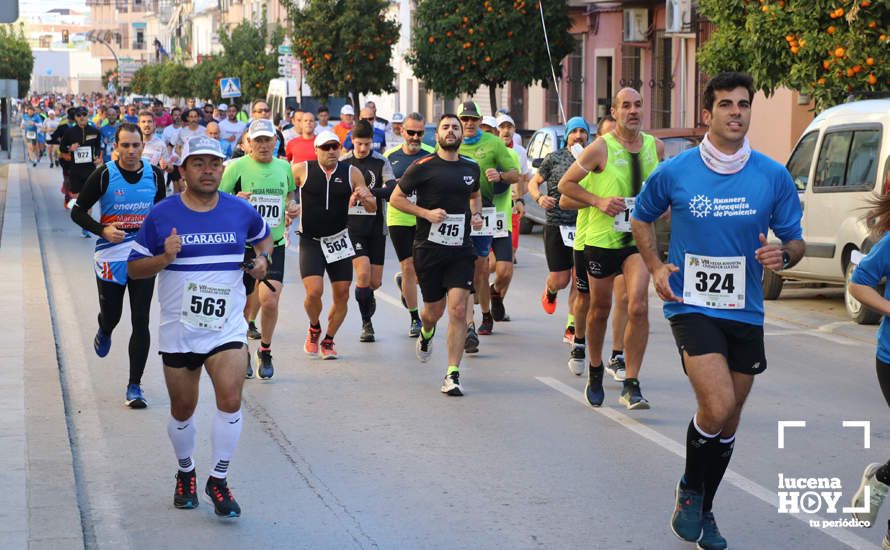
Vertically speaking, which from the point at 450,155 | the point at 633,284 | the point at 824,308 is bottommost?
the point at 824,308

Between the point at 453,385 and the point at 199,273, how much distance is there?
3371 mm

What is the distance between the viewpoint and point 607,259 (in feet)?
31.6

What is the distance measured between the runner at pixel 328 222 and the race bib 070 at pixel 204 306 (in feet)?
14.4

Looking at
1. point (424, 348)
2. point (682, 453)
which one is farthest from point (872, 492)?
point (424, 348)

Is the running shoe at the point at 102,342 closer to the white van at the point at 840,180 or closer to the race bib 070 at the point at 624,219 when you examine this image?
the race bib 070 at the point at 624,219

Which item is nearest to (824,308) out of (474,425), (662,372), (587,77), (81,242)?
(662,372)

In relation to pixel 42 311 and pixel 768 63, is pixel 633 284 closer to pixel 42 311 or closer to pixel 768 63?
pixel 42 311

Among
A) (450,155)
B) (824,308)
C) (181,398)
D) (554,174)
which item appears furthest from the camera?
→ (824,308)

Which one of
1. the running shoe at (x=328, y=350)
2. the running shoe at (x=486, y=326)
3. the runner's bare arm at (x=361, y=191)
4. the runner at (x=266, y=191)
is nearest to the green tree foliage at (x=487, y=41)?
the running shoe at (x=486, y=326)

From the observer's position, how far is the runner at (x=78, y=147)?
23587mm

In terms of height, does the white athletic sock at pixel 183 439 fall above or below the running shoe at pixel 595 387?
above

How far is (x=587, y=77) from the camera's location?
123 ft

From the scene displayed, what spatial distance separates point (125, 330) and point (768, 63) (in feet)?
27.8

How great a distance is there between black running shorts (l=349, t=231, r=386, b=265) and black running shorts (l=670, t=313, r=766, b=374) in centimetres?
598
